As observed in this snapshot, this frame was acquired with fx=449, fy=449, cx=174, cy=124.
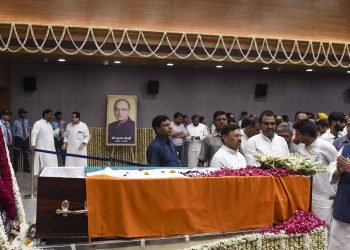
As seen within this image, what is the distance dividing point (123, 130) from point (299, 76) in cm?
575

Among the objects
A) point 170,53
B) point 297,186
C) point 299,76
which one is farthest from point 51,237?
point 299,76

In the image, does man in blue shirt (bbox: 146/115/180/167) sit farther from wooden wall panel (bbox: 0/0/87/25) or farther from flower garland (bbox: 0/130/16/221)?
wooden wall panel (bbox: 0/0/87/25)

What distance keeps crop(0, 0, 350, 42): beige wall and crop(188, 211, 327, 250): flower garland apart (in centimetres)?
747

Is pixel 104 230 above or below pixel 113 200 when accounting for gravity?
below

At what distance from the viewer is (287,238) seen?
3.70 meters

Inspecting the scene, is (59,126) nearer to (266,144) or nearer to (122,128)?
(122,128)

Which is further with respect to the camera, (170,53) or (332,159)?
(170,53)

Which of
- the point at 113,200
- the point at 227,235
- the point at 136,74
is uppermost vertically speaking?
the point at 136,74

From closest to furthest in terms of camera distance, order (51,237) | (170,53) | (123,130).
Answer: (51,237) → (170,53) → (123,130)

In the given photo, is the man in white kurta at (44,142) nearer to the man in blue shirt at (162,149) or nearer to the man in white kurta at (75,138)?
the man in white kurta at (75,138)

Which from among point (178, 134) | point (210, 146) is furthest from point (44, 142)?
point (210, 146)

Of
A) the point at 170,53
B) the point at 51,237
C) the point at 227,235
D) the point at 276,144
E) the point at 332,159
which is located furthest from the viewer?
the point at 170,53

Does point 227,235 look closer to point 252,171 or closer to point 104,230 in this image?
point 252,171

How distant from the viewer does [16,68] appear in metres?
12.2
